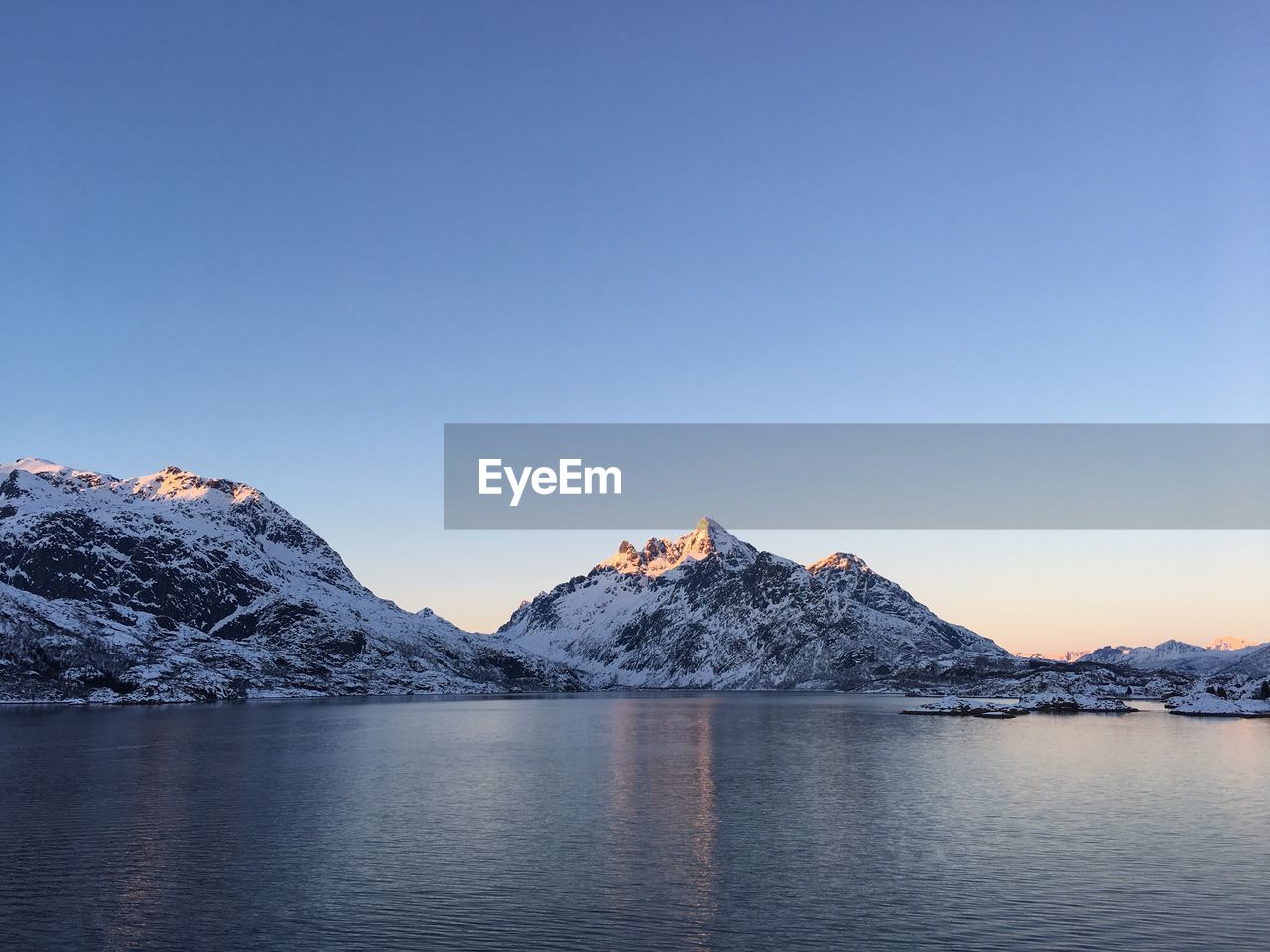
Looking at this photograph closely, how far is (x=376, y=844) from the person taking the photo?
74.1 m

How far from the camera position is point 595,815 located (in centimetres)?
9031

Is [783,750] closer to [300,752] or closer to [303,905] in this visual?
[300,752]

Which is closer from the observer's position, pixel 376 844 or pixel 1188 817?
pixel 376 844

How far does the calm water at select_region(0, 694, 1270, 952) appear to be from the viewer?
2003 inches

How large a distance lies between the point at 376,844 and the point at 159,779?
5447cm

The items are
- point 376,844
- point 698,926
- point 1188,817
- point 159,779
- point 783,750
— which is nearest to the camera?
point 698,926

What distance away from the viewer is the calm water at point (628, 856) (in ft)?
167

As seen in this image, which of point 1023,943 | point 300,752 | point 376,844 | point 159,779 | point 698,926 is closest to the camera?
point 1023,943

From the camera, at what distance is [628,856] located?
7050cm

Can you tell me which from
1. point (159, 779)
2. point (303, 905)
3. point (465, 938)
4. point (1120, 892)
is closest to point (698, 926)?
point (465, 938)

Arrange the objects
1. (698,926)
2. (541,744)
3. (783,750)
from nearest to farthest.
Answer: (698,926) < (783,750) < (541,744)

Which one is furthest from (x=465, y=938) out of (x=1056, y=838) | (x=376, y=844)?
(x=1056, y=838)

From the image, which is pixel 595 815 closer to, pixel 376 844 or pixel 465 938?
pixel 376 844

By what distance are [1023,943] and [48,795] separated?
94.6 m
